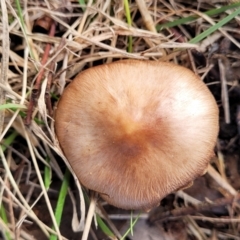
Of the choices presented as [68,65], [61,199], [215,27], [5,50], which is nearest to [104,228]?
[61,199]

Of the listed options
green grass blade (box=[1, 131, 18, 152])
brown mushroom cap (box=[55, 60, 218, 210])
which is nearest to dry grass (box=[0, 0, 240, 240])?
green grass blade (box=[1, 131, 18, 152])

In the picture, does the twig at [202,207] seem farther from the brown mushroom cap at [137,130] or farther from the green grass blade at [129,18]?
the green grass blade at [129,18]

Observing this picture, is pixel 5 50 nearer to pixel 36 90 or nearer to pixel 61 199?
pixel 36 90


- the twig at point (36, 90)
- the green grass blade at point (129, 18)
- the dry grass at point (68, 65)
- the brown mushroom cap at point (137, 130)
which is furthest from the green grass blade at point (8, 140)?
the green grass blade at point (129, 18)

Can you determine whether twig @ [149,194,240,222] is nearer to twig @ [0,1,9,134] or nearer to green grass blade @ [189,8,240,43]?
green grass blade @ [189,8,240,43]

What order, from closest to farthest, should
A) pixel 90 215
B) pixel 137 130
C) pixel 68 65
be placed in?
pixel 137 130
pixel 90 215
pixel 68 65

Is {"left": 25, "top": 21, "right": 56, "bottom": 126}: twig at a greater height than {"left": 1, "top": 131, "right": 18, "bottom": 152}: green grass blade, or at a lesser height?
greater
